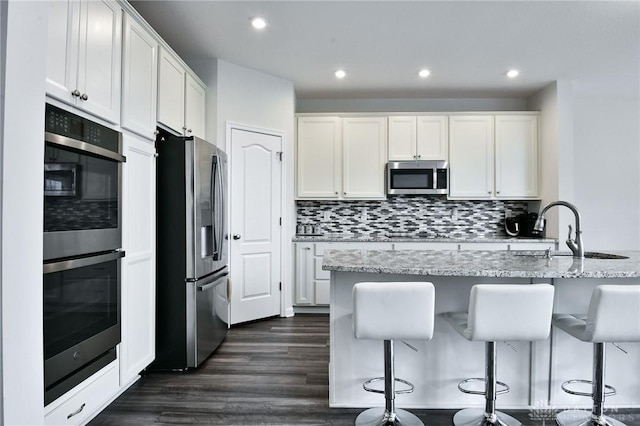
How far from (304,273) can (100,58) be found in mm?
3073

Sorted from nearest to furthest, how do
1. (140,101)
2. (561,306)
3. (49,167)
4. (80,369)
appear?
(49,167) < (80,369) < (561,306) < (140,101)

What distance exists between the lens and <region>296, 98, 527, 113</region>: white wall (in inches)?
199

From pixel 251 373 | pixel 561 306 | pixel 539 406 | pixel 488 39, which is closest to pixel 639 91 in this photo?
pixel 488 39

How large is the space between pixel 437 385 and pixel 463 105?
12.4 ft

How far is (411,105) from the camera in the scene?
16.7ft

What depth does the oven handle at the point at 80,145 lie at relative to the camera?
1575 mm

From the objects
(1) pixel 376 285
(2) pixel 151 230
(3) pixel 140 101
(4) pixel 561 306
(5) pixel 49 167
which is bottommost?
(4) pixel 561 306

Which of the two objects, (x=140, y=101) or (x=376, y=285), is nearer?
(x=376, y=285)

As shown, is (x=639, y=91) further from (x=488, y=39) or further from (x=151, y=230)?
(x=151, y=230)

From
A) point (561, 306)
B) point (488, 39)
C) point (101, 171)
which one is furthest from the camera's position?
point (488, 39)

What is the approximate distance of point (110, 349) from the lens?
2.10 metres

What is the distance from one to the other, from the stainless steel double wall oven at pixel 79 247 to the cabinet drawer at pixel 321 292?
8.57ft

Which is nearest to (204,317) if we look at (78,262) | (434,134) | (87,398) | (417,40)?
(87,398)

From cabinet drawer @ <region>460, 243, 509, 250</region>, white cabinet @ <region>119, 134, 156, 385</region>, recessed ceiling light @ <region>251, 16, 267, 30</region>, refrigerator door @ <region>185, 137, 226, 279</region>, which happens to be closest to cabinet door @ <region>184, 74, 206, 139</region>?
refrigerator door @ <region>185, 137, 226, 279</region>
